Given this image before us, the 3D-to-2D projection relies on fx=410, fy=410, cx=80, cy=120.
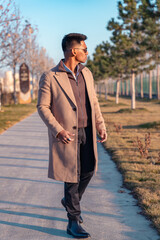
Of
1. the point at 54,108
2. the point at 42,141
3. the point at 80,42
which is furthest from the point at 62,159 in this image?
the point at 42,141

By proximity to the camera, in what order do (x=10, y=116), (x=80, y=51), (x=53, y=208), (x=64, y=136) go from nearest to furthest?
(x=64, y=136) < (x=80, y=51) < (x=53, y=208) < (x=10, y=116)

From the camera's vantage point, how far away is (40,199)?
564 cm

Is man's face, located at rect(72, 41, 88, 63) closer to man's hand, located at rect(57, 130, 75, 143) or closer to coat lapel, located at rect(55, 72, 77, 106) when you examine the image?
coat lapel, located at rect(55, 72, 77, 106)

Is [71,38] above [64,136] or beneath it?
above

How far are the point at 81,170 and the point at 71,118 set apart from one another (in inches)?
23.4

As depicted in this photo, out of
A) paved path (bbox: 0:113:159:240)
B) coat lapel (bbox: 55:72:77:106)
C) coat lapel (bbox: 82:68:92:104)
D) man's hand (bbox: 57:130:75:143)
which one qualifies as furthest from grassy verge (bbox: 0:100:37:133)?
man's hand (bbox: 57:130:75:143)

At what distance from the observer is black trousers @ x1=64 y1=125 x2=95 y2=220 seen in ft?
13.9

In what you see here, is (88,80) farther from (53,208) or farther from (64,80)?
(53,208)

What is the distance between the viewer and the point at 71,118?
4168 mm

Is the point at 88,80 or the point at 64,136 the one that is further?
the point at 88,80

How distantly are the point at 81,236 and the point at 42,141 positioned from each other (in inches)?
333

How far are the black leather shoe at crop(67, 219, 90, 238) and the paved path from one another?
0.07 meters

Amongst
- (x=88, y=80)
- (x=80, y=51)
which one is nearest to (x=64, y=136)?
(x=88, y=80)

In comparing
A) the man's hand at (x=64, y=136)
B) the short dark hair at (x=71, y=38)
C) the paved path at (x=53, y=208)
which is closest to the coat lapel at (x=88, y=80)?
the short dark hair at (x=71, y=38)
